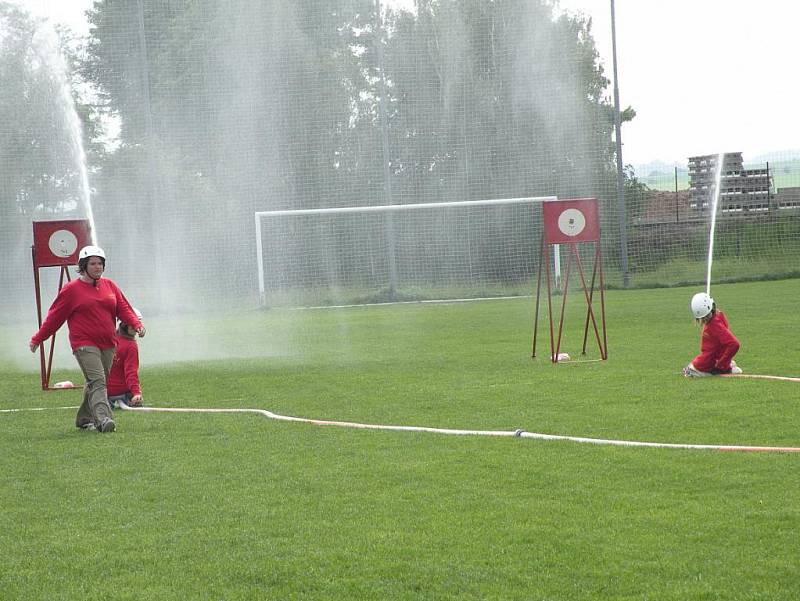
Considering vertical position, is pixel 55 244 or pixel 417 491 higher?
pixel 55 244

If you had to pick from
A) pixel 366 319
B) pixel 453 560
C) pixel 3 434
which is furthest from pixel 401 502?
pixel 366 319

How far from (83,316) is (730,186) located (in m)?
24.7

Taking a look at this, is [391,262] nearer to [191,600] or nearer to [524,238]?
[524,238]

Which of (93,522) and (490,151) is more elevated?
(490,151)

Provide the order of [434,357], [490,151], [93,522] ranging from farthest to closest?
[490,151]
[434,357]
[93,522]

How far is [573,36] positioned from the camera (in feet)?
105

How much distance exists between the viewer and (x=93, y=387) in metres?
Answer: 10.6

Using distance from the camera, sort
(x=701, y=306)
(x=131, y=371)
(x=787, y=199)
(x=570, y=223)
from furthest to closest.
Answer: (x=787, y=199), (x=570, y=223), (x=701, y=306), (x=131, y=371)

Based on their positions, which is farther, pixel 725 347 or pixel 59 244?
pixel 59 244

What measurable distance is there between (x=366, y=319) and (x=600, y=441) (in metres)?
16.4

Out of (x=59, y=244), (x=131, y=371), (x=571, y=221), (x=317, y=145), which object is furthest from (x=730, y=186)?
(x=131, y=371)

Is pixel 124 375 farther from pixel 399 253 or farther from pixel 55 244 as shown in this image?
pixel 399 253

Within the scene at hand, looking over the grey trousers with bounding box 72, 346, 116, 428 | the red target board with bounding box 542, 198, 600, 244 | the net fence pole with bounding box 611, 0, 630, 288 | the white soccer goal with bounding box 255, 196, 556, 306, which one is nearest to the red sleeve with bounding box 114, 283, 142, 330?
the grey trousers with bounding box 72, 346, 116, 428

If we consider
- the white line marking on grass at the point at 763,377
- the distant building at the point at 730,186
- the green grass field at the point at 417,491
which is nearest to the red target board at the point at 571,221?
the green grass field at the point at 417,491
